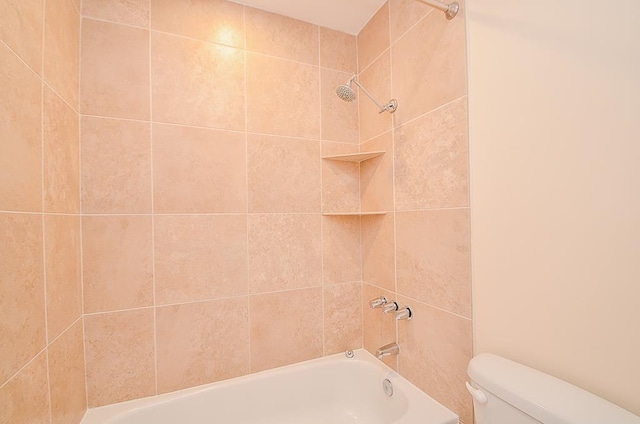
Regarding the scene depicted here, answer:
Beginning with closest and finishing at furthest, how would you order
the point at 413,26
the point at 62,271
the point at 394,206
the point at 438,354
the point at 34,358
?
the point at 34,358 → the point at 62,271 → the point at 438,354 → the point at 413,26 → the point at 394,206

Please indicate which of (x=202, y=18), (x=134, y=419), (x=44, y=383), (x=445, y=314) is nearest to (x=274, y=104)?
(x=202, y=18)

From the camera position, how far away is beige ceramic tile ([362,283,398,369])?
1.31 meters

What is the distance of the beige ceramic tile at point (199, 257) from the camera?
46.8 inches

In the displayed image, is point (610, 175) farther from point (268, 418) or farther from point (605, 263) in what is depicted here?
point (268, 418)

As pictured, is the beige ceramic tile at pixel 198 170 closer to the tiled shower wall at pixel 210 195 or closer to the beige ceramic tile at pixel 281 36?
the tiled shower wall at pixel 210 195

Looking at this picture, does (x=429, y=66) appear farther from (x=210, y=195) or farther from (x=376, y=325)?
(x=376, y=325)

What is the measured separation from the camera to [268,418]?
1.29 meters

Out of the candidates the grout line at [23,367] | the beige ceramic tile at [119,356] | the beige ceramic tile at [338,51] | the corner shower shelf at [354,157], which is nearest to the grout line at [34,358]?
the grout line at [23,367]

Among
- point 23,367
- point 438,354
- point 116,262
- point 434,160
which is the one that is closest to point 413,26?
point 434,160

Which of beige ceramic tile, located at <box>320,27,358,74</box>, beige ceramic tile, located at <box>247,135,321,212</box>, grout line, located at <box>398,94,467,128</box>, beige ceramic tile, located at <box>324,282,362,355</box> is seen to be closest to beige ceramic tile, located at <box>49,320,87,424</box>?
beige ceramic tile, located at <box>247,135,321,212</box>

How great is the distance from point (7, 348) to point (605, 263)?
4.64 feet

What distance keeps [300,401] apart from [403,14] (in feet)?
6.39

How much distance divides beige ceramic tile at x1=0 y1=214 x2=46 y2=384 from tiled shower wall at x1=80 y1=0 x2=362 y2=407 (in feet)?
1.16

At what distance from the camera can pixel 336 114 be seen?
154 cm
